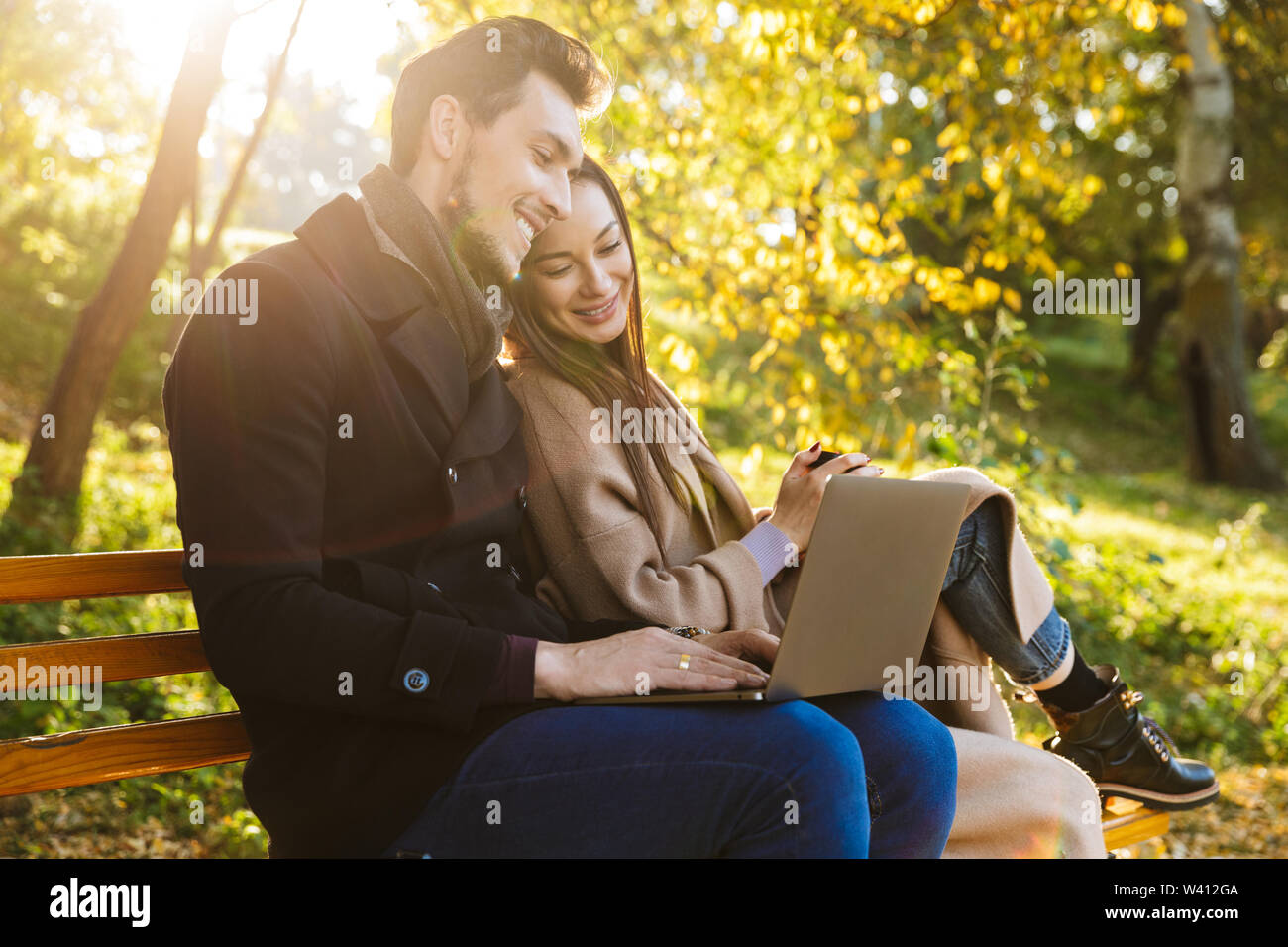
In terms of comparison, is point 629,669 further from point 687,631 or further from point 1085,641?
point 1085,641

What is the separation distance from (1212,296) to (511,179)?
14196 millimetres

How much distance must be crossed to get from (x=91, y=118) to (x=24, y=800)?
962 centimetres

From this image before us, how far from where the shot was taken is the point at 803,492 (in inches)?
102

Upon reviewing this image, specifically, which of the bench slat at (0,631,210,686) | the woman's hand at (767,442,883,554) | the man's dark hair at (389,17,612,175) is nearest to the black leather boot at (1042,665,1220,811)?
the woman's hand at (767,442,883,554)

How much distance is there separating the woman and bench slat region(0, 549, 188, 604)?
2.60 feet

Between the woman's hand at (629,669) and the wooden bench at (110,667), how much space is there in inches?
35.4

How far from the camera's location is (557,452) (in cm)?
248

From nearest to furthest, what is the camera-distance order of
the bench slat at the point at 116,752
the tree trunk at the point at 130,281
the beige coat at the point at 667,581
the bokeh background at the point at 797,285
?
the bench slat at the point at 116,752, the beige coat at the point at 667,581, the bokeh background at the point at 797,285, the tree trunk at the point at 130,281

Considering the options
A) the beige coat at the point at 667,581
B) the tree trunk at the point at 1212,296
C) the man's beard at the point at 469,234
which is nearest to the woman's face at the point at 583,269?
the beige coat at the point at 667,581

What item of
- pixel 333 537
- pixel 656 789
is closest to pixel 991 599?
pixel 656 789

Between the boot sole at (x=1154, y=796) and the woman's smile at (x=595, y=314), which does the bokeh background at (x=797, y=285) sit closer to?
the woman's smile at (x=595, y=314)

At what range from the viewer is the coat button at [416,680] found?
1675 millimetres

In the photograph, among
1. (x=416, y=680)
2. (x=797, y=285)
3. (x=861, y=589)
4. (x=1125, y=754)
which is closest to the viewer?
(x=416, y=680)
